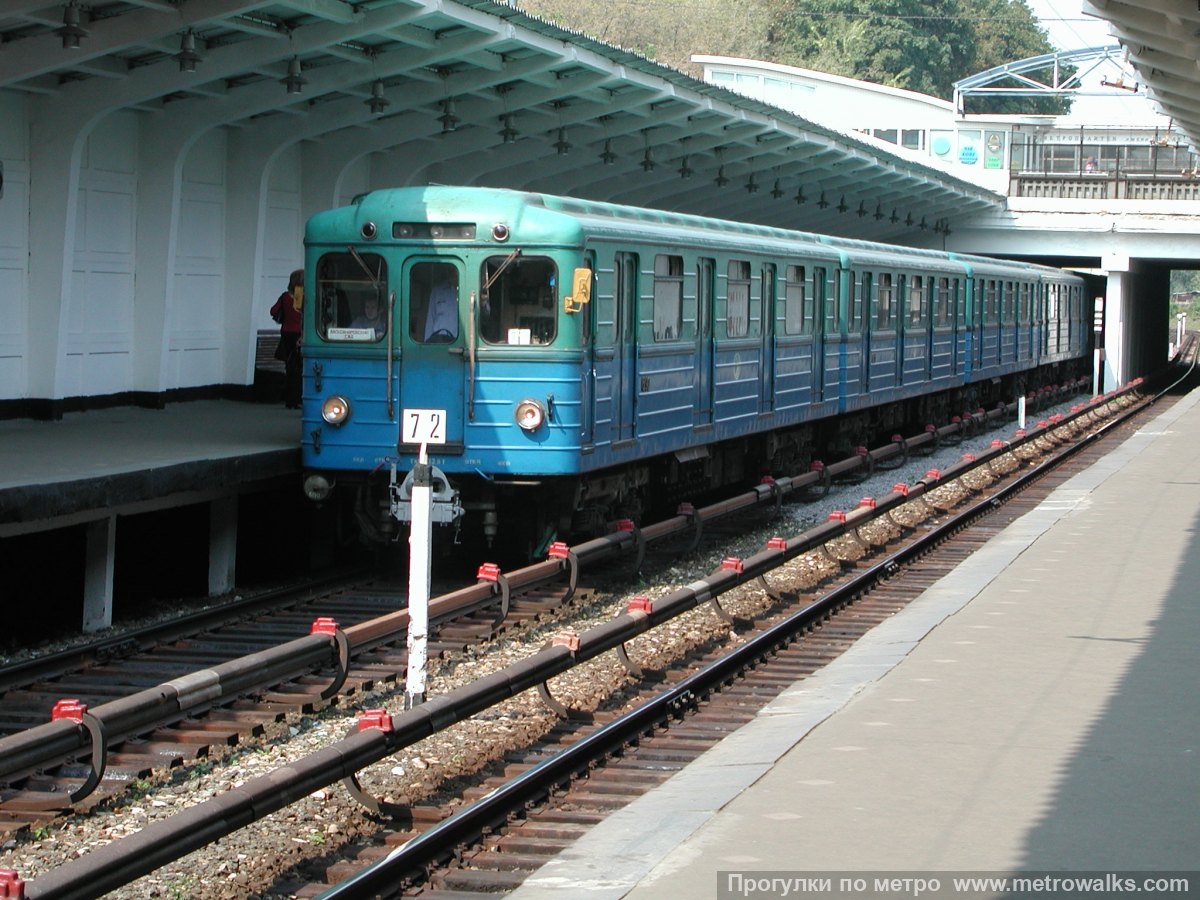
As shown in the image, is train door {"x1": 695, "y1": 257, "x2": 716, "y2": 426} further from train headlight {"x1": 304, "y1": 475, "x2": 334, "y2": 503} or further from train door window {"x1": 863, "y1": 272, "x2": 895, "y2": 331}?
train door window {"x1": 863, "y1": 272, "x2": 895, "y2": 331}

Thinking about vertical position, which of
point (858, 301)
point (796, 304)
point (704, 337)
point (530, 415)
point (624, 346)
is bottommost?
point (530, 415)

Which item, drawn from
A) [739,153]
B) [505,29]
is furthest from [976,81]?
[505,29]

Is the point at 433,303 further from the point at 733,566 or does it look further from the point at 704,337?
the point at 704,337

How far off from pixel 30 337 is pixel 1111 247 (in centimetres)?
3272

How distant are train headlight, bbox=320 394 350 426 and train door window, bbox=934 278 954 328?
1547 centimetres

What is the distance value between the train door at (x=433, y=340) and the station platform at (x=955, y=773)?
11.9ft

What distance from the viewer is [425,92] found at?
1917 centimetres

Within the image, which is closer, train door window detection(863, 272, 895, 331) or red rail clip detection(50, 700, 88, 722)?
red rail clip detection(50, 700, 88, 722)

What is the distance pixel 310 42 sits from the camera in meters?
15.7

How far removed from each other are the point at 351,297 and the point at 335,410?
87 cm

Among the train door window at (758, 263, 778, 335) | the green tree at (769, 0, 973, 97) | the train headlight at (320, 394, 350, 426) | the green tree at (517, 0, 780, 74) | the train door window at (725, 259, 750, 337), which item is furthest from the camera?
the green tree at (517, 0, 780, 74)

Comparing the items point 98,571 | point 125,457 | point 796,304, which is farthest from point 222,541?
point 796,304

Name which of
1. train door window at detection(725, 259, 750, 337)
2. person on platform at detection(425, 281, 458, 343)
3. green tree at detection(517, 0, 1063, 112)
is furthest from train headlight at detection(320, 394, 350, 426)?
green tree at detection(517, 0, 1063, 112)

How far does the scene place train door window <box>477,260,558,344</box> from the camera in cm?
1308
